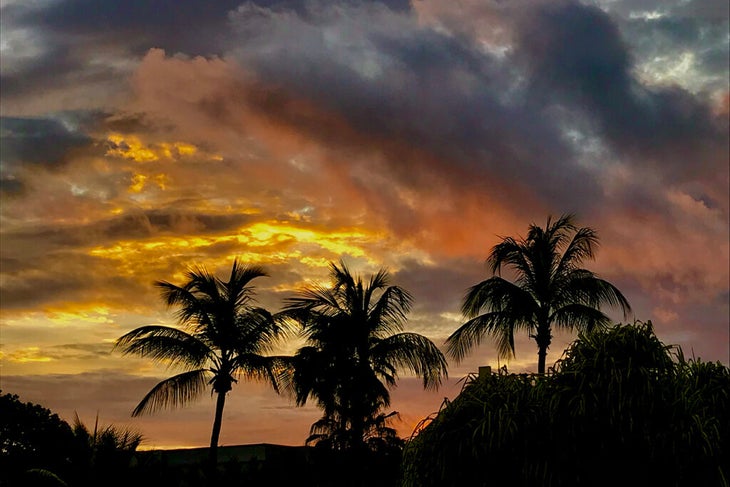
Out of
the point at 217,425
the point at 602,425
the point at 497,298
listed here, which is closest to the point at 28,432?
the point at 217,425

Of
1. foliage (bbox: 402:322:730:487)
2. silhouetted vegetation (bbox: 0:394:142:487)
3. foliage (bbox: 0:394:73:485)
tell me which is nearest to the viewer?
foliage (bbox: 402:322:730:487)

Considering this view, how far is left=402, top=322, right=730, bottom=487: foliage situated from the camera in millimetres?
19188

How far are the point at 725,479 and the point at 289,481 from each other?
Result: 1465 centimetres

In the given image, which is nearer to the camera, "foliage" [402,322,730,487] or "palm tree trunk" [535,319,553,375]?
"foliage" [402,322,730,487]

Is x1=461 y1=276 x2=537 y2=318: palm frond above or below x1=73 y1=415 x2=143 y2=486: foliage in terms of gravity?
above

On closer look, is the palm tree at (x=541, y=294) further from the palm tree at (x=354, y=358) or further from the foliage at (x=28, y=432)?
the foliage at (x=28, y=432)

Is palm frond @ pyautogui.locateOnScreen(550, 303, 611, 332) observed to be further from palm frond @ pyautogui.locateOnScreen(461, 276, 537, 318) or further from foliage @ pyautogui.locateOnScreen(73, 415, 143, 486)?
foliage @ pyautogui.locateOnScreen(73, 415, 143, 486)

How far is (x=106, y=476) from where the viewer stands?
25.9m

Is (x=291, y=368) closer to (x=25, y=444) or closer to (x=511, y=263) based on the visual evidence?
(x=511, y=263)

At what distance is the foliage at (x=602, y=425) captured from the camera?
19188 millimetres

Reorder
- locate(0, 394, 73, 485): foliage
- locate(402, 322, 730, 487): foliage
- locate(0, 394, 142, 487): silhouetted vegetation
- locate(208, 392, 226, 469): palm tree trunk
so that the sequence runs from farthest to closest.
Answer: locate(0, 394, 73, 485): foliage → locate(208, 392, 226, 469): palm tree trunk → locate(0, 394, 142, 487): silhouetted vegetation → locate(402, 322, 730, 487): foliage

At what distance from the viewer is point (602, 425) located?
19.5 metres

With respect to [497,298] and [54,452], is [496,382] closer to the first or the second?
[497,298]

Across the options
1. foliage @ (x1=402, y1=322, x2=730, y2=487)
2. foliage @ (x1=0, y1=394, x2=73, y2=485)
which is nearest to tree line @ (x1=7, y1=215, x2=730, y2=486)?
foliage @ (x1=402, y1=322, x2=730, y2=487)
